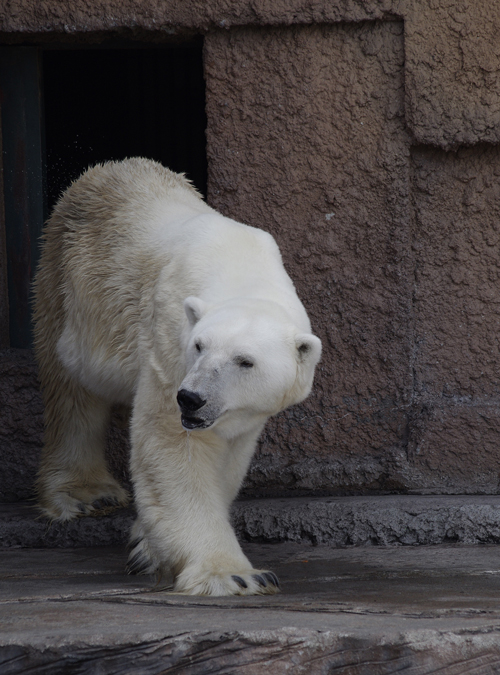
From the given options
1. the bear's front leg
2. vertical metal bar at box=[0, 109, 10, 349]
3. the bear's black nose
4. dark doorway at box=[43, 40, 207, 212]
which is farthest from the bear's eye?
dark doorway at box=[43, 40, 207, 212]

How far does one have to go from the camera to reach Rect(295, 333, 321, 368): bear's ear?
2.24 m

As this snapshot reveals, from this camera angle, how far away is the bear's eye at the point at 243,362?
2148mm

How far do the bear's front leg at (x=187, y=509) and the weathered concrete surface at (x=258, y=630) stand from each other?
0.09m

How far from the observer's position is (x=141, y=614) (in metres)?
1.94

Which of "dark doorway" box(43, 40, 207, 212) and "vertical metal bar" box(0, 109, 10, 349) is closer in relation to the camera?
"vertical metal bar" box(0, 109, 10, 349)

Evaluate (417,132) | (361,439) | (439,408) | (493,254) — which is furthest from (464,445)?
(417,132)

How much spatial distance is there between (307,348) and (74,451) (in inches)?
53.9

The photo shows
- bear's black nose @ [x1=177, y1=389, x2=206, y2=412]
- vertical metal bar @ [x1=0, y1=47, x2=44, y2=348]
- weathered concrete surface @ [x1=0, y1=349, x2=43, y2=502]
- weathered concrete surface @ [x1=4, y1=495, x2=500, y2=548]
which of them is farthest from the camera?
vertical metal bar @ [x1=0, y1=47, x2=44, y2=348]

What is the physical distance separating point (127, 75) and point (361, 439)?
3.42 metres

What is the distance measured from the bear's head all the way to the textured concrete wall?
3.75ft

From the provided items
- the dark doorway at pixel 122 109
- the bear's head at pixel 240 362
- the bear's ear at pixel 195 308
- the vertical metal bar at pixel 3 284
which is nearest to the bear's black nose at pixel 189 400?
the bear's head at pixel 240 362

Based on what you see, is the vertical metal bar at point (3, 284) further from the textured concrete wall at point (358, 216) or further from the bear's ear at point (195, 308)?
the bear's ear at point (195, 308)

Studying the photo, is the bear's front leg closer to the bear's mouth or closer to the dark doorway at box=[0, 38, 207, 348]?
the bear's mouth

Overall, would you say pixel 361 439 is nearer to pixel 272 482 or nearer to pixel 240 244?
pixel 272 482
